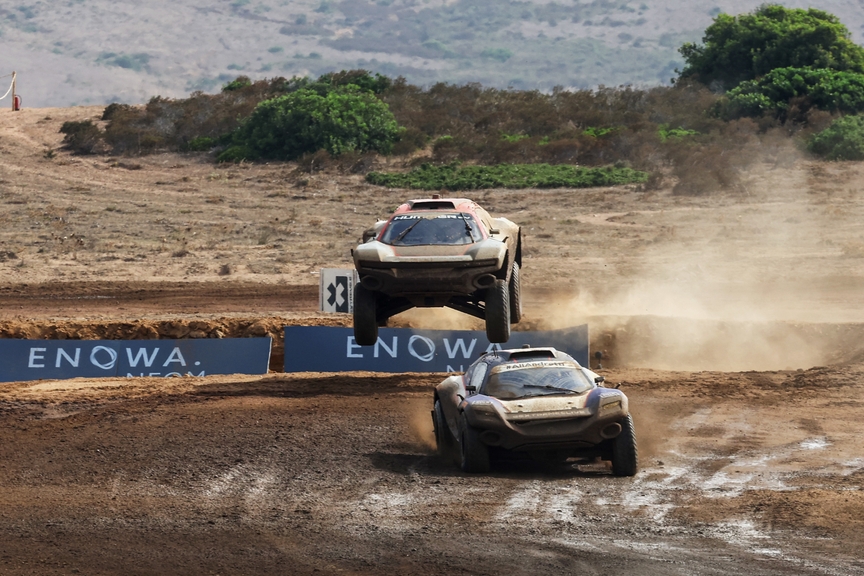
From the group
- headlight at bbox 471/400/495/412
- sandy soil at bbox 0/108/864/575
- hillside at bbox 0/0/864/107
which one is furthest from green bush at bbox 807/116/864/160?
hillside at bbox 0/0/864/107

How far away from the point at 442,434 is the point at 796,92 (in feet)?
123

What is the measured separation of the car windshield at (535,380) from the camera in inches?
524

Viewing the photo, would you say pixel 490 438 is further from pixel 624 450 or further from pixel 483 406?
pixel 624 450

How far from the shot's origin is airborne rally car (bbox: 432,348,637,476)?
41.5ft

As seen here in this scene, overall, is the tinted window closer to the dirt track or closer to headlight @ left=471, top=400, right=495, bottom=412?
headlight @ left=471, top=400, right=495, bottom=412

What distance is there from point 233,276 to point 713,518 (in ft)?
70.1

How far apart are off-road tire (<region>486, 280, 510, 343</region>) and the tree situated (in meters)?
40.0

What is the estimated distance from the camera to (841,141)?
1560 inches

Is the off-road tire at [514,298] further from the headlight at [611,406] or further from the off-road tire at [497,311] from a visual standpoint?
the headlight at [611,406]

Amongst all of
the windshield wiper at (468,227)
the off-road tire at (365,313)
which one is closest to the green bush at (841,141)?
the windshield wiper at (468,227)

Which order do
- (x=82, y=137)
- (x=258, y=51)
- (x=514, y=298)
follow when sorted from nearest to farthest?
(x=514, y=298) → (x=82, y=137) → (x=258, y=51)

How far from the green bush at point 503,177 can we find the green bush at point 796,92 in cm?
923

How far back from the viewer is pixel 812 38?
173ft

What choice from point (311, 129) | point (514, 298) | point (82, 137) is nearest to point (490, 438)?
point (514, 298)
